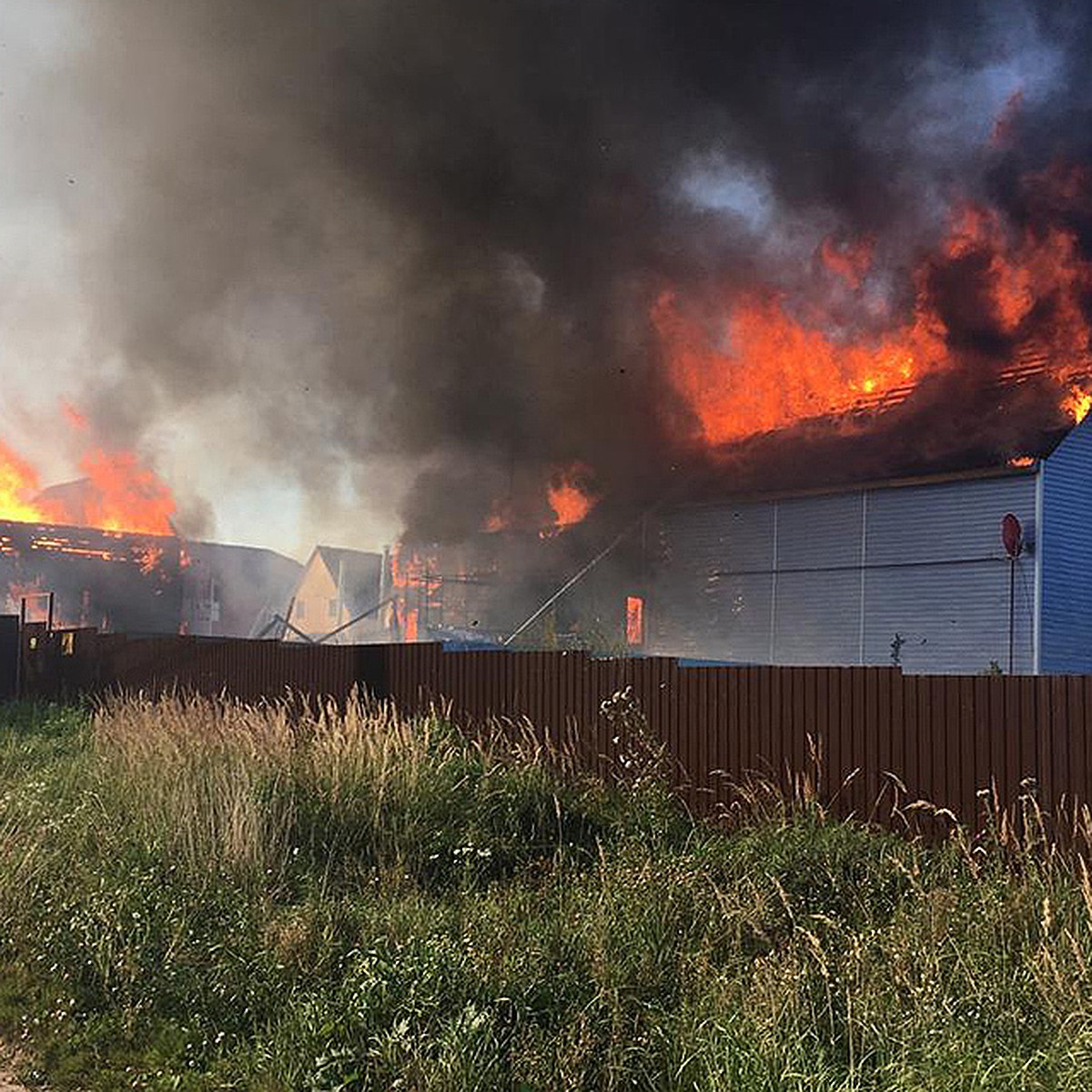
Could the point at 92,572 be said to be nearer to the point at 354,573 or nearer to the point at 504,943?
the point at 354,573

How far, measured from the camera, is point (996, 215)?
66.2 feet

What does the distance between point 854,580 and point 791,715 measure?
43.0 feet

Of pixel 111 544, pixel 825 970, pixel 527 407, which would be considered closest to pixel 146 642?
pixel 527 407

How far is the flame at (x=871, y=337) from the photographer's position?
19938 mm

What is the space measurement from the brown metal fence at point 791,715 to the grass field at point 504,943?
34 centimetres

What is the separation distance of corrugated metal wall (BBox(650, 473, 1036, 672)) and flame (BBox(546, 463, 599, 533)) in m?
2.00

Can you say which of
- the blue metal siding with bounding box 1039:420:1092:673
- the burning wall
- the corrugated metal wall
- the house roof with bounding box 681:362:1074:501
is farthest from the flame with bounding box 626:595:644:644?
the burning wall

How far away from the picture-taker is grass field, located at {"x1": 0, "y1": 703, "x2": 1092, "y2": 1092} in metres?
3.93

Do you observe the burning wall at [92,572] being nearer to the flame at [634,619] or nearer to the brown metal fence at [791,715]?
the flame at [634,619]

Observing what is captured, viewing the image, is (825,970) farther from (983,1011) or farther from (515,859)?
(515,859)

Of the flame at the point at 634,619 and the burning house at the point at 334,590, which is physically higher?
the burning house at the point at 334,590

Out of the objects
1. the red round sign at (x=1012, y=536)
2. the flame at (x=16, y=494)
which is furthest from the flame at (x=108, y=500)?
the red round sign at (x=1012, y=536)

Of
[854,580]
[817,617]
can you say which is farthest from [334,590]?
[854,580]

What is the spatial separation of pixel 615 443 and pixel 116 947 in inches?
743
